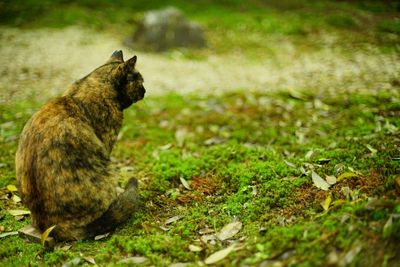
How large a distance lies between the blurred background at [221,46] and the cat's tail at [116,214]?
15.6ft

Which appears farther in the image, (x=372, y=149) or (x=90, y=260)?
(x=372, y=149)

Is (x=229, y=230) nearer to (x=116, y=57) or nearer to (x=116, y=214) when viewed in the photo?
(x=116, y=214)

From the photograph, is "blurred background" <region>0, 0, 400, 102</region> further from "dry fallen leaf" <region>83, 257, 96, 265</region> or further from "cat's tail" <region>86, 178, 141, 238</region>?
"dry fallen leaf" <region>83, 257, 96, 265</region>

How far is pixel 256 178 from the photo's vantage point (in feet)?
14.5

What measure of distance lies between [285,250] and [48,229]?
7.44 ft

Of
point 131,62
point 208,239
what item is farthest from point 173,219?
point 131,62

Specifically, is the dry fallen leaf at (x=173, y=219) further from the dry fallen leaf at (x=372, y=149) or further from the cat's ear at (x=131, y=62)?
the dry fallen leaf at (x=372, y=149)

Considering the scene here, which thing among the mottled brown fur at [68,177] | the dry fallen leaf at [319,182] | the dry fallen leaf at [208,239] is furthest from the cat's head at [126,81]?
the dry fallen leaf at [319,182]

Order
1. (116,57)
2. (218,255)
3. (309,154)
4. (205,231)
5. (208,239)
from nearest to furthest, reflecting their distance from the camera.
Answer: (218,255), (208,239), (205,231), (309,154), (116,57)

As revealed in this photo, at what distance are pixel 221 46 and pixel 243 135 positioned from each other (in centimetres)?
613

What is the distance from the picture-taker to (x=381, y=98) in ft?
22.6

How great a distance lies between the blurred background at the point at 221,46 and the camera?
8578 mm

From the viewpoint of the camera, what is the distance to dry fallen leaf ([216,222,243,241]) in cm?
354

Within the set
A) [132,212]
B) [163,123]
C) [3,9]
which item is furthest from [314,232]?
[3,9]
